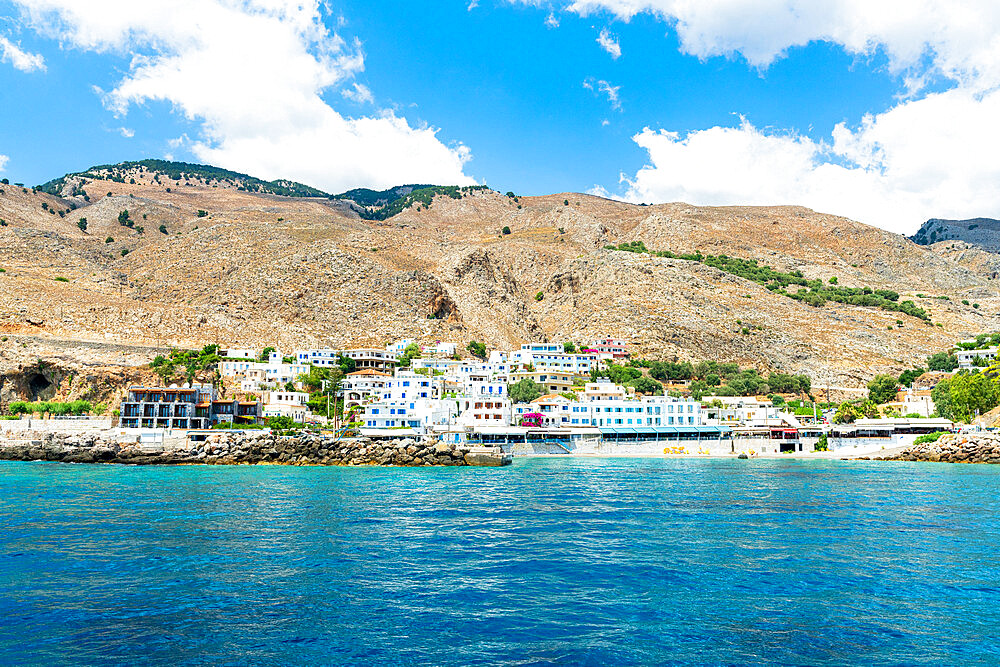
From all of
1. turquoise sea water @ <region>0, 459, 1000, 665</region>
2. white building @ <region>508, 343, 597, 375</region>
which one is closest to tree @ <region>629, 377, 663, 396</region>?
white building @ <region>508, 343, 597, 375</region>

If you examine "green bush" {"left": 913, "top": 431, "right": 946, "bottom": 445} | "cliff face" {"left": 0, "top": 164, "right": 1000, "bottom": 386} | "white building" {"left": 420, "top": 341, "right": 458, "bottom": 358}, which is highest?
"cliff face" {"left": 0, "top": 164, "right": 1000, "bottom": 386}

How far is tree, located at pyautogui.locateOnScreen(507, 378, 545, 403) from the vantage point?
10206cm

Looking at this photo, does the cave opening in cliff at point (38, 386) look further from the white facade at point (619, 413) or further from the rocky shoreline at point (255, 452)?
the white facade at point (619, 413)

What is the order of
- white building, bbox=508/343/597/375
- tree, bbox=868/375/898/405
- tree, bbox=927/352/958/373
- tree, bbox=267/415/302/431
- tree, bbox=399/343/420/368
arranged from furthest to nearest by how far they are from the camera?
tree, bbox=927/352/958/373 → white building, bbox=508/343/597/375 → tree, bbox=399/343/420/368 → tree, bbox=868/375/898/405 → tree, bbox=267/415/302/431

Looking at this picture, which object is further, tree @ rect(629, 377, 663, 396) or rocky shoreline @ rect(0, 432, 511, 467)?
tree @ rect(629, 377, 663, 396)

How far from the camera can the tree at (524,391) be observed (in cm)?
10206

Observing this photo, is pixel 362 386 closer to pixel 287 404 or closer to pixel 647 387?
pixel 287 404

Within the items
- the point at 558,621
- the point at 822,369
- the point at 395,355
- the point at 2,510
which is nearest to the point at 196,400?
the point at 395,355

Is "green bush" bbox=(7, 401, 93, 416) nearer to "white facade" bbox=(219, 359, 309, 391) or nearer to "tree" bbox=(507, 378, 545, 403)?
"white facade" bbox=(219, 359, 309, 391)

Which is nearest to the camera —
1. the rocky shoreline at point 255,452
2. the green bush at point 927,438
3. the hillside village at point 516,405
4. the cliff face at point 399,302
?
the rocky shoreline at point 255,452

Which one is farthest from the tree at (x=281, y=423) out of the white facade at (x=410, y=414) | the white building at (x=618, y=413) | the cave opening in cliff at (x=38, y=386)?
the cave opening in cliff at (x=38, y=386)

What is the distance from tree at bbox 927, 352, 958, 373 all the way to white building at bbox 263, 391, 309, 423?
4097 inches

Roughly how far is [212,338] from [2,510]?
310 feet

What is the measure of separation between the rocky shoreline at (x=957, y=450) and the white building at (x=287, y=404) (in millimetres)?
65206
